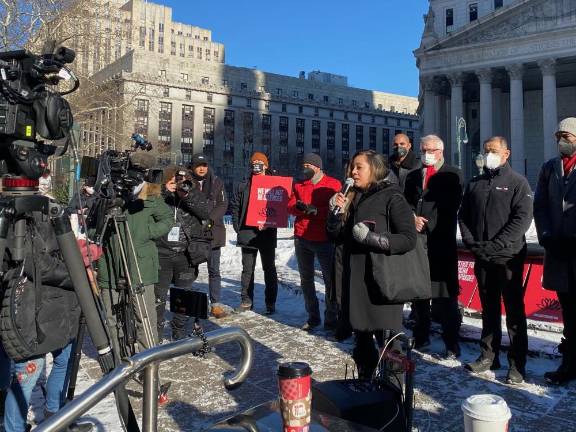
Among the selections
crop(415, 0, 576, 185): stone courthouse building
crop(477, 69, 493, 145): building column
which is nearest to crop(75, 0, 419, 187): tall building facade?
crop(415, 0, 576, 185): stone courthouse building

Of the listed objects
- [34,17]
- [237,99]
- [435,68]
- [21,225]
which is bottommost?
[21,225]

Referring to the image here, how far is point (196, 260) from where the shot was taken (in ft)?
20.8

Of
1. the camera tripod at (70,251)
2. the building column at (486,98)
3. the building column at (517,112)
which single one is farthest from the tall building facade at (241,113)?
the camera tripod at (70,251)

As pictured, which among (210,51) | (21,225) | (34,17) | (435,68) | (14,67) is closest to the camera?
(14,67)

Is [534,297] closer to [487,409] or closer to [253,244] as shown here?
[253,244]

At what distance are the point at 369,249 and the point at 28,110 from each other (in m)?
2.54

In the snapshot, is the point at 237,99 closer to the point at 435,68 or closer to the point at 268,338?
the point at 435,68

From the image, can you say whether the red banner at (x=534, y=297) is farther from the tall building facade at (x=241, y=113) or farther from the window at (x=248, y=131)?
the window at (x=248, y=131)

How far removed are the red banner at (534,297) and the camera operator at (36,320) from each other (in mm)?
5565

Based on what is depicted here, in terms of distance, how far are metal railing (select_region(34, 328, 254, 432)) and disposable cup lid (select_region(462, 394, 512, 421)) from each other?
1.09 meters

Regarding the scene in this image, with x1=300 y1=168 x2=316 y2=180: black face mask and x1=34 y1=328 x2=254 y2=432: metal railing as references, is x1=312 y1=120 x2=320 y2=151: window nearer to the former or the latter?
x1=300 y1=168 x2=316 y2=180: black face mask

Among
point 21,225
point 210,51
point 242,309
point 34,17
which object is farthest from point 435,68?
point 210,51

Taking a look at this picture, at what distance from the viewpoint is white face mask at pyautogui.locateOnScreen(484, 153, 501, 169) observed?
4.88m

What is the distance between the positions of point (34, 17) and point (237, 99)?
70627 millimetres
